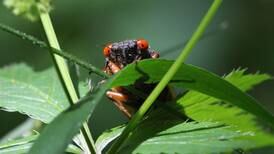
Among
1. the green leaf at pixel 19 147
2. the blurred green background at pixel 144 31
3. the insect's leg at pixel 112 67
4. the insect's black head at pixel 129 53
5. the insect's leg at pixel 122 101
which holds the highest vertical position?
the blurred green background at pixel 144 31

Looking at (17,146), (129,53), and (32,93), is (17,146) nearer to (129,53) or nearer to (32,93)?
(32,93)

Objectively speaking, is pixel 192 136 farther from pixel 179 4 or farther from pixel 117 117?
pixel 179 4

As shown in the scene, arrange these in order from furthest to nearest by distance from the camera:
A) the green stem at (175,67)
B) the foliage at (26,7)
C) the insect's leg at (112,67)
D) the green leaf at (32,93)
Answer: the insect's leg at (112,67), the green leaf at (32,93), the green stem at (175,67), the foliage at (26,7)

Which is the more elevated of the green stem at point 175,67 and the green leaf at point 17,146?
the green leaf at point 17,146

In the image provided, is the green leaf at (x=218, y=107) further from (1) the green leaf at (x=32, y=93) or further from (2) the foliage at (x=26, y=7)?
(2) the foliage at (x=26, y=7)

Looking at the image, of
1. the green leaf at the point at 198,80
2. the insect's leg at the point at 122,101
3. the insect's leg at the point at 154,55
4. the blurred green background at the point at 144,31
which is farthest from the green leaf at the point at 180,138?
the blurred green background at the point at 144,31

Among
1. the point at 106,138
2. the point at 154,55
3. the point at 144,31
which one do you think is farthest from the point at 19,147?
the point at 144,31

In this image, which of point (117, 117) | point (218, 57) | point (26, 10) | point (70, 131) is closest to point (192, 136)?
point (70, 131)
